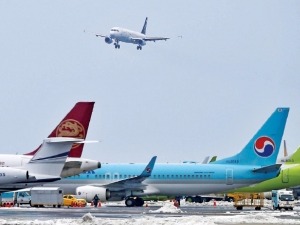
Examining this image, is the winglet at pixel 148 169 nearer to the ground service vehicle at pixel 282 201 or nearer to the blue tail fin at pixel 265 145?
the blue tail fin at pixel 265 145

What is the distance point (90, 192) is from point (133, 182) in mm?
4683

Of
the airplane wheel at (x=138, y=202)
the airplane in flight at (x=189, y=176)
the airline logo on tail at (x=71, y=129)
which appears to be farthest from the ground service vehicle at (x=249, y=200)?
the airline logo on tail at (x=71, y=129)

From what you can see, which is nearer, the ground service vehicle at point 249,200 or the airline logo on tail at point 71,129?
the airline logo on tail at point 71,129

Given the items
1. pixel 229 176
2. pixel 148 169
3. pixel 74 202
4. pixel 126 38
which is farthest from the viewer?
pixel 126 38

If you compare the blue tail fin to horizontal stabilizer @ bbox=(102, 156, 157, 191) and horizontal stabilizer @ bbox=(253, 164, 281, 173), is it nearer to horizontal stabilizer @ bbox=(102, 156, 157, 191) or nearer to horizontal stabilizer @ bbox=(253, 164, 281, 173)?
horizontal stabilizer @ bbox=(253, 164, 281, 173)

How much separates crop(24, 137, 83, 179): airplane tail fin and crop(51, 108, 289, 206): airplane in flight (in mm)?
27222

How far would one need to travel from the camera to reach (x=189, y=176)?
302 feet

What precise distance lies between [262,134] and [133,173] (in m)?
13.4

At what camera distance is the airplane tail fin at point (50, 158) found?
61812 mm

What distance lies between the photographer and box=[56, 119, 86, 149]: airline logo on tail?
215ft

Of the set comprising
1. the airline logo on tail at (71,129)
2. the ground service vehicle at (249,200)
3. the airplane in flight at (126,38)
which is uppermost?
the airplane in flight at (126,38)

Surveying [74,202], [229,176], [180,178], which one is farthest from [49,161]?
[229,176]

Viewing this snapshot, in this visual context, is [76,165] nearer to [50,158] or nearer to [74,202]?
[50,158]

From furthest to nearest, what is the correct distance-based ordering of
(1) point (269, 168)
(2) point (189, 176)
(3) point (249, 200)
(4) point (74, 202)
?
(3) point (249, 200), (2) point (189, 176), (4) point (74, 202), (1) point (269, 168)
